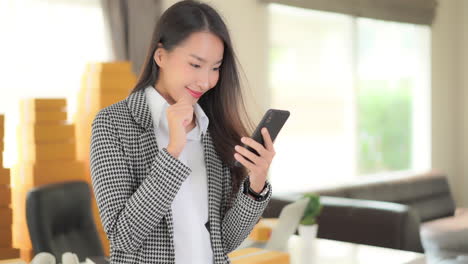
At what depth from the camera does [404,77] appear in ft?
23.7

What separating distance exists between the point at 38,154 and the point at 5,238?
1.47 feet

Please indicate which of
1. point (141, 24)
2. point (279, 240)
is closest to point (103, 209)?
point (279, 240)

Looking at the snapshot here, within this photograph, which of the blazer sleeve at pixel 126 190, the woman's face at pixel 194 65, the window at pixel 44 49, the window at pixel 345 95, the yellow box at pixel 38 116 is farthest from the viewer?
the window at pixel 345 95

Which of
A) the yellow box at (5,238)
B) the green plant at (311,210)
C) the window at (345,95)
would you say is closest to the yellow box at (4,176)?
the yellow box at (5,238)

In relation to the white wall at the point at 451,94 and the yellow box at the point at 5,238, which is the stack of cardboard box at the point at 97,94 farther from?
the white wall at the point at 451,94

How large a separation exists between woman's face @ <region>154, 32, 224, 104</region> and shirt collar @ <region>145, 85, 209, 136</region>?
0.09ft

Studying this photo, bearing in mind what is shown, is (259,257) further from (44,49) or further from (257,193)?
(44,49)

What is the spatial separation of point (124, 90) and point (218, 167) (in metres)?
2.42

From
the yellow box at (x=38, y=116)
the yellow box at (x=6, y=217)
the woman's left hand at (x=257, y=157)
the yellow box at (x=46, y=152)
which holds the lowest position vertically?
the yellow box at (x=6, y=217)

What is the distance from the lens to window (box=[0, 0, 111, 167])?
12.8 feet

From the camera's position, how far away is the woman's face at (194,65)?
120 cm

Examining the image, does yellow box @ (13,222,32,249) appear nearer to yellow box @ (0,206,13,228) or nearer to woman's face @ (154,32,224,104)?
yellow box @ (0,206,13,228)

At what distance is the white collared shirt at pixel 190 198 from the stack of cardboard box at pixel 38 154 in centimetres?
221

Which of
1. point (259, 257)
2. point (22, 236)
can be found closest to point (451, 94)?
point (22, 236)
